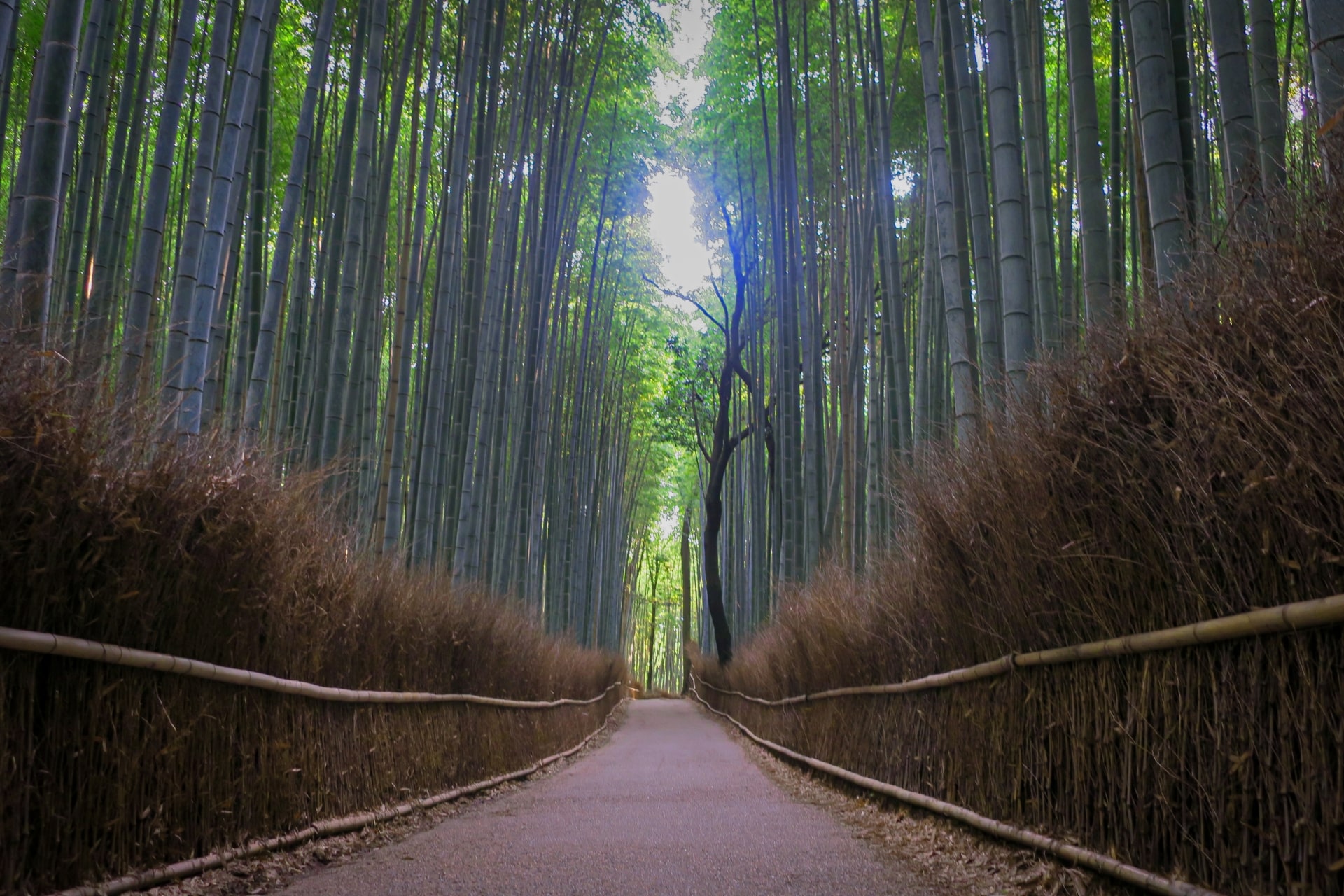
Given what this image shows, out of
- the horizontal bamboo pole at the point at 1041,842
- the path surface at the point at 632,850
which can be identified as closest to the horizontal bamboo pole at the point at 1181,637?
the horizontal bamboo pole at the point at 1041,842

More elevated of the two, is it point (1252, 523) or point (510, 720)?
point (1252, 523)

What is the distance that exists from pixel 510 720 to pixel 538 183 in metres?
3.65

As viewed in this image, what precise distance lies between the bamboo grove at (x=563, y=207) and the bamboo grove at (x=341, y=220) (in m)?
0.03

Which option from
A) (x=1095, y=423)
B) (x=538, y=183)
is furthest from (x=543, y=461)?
(x=1095, y=423)

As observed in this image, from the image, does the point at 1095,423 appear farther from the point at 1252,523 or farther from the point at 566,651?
the point at 566,651

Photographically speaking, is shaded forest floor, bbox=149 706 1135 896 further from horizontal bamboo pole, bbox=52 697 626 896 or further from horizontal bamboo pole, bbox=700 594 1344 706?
horizontal bamboo pole, bbox=700 594 1344 706

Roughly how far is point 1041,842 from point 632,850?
1183 millimetres

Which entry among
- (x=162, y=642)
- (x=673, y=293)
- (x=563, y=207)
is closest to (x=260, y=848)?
(x=162, y=642)

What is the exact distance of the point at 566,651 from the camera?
880cm

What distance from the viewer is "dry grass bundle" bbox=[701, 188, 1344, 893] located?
1507 millimetres

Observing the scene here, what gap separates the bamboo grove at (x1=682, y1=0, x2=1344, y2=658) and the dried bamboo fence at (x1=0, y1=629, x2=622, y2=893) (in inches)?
82.7

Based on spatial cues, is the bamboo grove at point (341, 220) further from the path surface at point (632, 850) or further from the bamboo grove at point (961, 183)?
the bamboo grove at point (961, 183)

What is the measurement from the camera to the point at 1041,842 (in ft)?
7.70

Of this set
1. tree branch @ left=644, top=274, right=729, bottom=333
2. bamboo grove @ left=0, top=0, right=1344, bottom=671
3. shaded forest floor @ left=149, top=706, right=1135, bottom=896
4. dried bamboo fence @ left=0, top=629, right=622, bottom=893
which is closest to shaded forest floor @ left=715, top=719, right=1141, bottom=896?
shaded forest floor @ left=149, top=706, right=1135, bottom=896
